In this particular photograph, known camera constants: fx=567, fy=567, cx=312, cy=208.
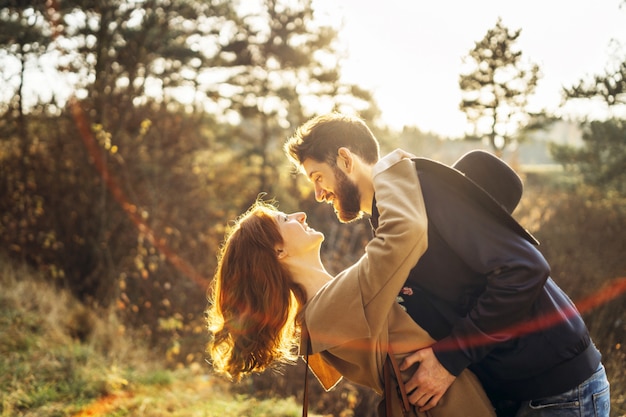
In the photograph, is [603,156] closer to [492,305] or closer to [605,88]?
[605,88]

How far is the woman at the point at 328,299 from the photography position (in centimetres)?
207

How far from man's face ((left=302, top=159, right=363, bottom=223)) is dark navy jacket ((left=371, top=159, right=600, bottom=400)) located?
1.89ft

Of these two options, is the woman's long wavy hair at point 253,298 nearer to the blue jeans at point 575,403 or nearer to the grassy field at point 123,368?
the blue jeans at point 575,403

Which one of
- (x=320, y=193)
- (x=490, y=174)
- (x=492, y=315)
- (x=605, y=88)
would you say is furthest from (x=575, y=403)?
(x=605, y=88)

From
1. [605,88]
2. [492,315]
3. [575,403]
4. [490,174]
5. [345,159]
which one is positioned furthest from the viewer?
[605,88]

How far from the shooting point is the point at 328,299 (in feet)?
7.30

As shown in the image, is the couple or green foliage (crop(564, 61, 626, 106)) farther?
green foliage (crop(564, 61, 626, 106))

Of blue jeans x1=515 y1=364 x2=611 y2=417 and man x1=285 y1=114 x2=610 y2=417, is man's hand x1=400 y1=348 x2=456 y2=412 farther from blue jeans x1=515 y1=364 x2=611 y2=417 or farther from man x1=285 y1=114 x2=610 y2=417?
blue jeans x1=515 y1=364 x2=611 y2=417

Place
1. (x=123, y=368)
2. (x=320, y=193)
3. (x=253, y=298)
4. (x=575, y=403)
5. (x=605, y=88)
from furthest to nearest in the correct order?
(x=605, y=88), (x=123, y=368), (x=320, y=193), (x=253, y=298), (x=575, y=403)

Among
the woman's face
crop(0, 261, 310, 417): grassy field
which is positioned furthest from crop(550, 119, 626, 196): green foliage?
the woman's face

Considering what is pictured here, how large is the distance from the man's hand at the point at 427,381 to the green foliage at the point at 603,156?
11.9m

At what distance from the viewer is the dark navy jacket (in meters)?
1.95

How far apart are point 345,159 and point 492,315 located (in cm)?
109

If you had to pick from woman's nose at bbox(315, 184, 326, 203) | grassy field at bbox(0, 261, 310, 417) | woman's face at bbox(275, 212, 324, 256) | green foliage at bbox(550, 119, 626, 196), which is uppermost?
woman's nose at bbox(315, 184, 326, 203)
